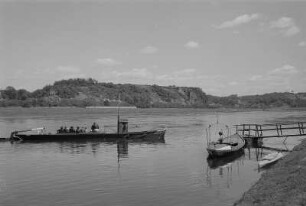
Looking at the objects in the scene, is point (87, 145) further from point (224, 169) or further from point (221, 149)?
point (224, 169)

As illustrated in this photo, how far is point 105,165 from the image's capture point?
126ft

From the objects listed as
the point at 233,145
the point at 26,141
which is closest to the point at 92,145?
the point at 26,141

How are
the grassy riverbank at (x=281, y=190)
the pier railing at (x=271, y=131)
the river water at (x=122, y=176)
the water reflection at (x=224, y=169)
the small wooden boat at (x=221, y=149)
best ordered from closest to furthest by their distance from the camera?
the grassy riverbank at (x=281, y=190), the river water at (x=122, y=176), the water reflection at (x=224, y=169), the small wooden boat at (x=221, y=149), the pier railing at (x=271, y=131)

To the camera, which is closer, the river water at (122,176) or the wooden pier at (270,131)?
the river water at (122,176)

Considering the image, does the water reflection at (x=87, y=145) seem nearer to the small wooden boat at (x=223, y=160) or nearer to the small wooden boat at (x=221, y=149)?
the small wooden boat at (x=221, y=149)

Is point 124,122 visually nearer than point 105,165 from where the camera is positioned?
No

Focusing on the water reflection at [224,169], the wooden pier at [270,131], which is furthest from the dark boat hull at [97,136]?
the water reflection at [224,169]

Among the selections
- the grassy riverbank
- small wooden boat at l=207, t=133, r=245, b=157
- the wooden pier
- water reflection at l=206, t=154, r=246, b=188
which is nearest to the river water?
water reflection at l=206, t=154, r=246, b=188

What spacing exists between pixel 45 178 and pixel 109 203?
9747 mm

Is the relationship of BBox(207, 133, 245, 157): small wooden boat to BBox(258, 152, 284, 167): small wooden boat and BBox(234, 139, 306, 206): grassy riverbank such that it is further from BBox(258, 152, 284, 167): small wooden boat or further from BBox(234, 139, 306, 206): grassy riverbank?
BBox(234, 139, 306, 206): grassy riverbank

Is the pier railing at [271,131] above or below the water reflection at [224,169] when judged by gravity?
above

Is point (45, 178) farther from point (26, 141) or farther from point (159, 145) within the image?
point (26, 141)

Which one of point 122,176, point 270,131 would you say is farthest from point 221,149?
point 270,131

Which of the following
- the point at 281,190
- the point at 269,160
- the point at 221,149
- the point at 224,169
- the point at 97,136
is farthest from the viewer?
the point at 97,136
